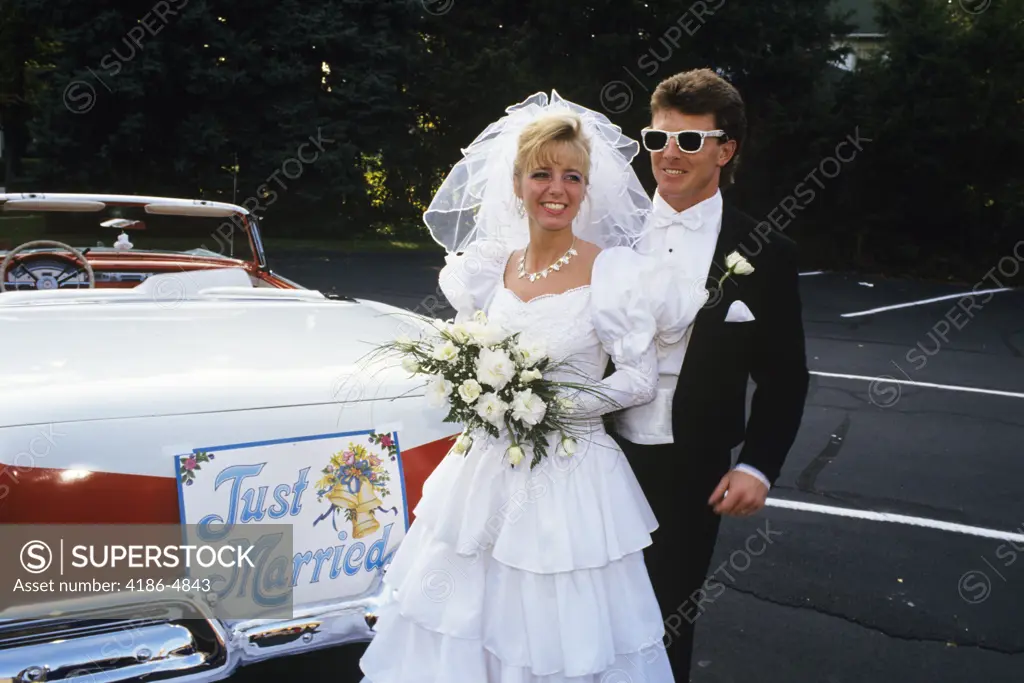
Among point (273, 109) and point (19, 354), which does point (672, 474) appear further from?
point (273, 109)

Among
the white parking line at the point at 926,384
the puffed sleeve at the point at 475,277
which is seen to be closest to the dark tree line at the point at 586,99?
the white parking line at the point at 926,384

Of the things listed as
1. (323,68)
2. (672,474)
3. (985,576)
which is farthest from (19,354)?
(323,68)

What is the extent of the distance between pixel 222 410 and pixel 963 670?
256 centimetres

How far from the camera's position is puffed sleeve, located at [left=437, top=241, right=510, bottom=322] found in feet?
7.69

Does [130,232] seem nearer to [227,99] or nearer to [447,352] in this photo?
[447,352]

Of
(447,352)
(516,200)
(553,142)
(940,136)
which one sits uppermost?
(940,136)

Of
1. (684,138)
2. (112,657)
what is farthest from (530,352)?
(112,657)

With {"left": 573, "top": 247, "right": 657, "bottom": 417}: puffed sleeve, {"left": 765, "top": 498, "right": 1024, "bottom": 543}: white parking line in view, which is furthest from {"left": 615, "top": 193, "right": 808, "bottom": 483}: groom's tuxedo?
{"left": 765, "top": 498, "right": 1024, "bottom": 543}: white parking line

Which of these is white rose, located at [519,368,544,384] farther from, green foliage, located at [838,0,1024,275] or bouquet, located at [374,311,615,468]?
green foliage, located at [838,0,1024,275]

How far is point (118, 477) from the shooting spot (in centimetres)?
209

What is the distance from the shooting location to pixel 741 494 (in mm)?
2092

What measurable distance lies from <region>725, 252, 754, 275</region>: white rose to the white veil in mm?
324

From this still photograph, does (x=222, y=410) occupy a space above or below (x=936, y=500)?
above

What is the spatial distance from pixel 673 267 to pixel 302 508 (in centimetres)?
111
